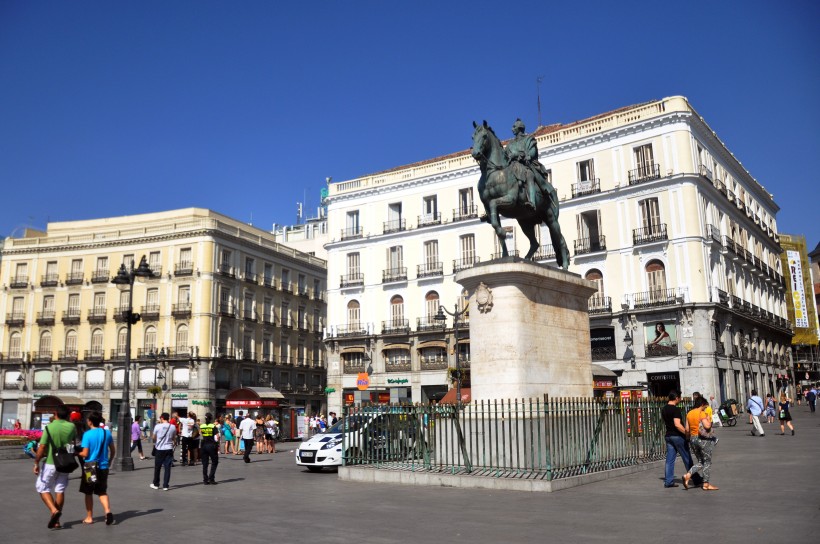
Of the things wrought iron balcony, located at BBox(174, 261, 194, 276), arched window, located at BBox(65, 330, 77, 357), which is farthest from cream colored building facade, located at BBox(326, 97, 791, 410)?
arched window, located at BBox(65, 330, 77, 357)

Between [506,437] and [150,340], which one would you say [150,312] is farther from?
[506,437]

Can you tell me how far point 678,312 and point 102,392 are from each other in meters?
44.6

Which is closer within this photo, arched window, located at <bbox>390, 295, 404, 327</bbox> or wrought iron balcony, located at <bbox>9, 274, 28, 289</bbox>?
arched window, located at <bbox>390, 295, 404, 327</bbox>

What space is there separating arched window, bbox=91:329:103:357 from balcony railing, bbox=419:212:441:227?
96.9 feet

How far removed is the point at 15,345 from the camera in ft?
204

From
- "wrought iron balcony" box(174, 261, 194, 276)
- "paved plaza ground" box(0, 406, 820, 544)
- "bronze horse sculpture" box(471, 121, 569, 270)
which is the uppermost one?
"wrought iron balcony" box(174, 261, 194, 276)

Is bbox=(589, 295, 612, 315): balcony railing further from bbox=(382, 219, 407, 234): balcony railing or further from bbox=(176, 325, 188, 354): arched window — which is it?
bbox=(176, 325, 188, 354): arched window

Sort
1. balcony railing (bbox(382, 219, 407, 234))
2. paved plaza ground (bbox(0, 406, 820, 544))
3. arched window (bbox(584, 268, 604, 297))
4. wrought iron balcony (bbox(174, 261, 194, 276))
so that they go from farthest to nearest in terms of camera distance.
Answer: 1. wrought iron balcony (bbox(174, 261, 194, 276))
2. balcony railing (bbox(382, 219, 407, 234))
3. arched window (bbox(584, 268, 604, 297))
4. paved plaza ground (bbox(0, 406, 820, 544))

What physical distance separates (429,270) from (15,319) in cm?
3834

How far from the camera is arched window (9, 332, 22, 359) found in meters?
61.8

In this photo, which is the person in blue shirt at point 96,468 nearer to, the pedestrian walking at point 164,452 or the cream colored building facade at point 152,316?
the pedestrian walking at point 164,452

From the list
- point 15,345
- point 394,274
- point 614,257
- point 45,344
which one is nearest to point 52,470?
point 614,257

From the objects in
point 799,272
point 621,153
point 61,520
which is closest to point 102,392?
point 621,153

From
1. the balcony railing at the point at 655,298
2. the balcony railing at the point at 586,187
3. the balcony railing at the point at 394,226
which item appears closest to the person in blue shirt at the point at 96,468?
the balcony railing at the point at 655,298
